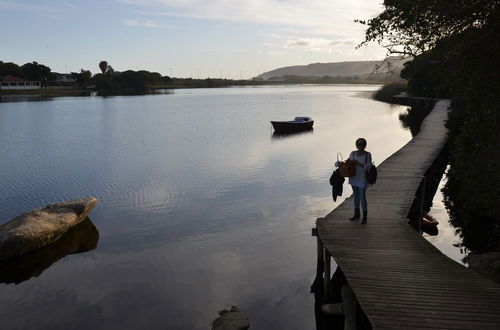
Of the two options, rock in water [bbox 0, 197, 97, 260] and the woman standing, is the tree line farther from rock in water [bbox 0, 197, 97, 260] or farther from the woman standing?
the woman standing

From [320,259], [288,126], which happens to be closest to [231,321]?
[320,259]

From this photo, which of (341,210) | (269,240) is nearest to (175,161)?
(269,240)

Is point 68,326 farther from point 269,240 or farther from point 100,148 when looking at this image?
point 100,148

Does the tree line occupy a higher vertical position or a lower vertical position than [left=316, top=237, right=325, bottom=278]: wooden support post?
higher

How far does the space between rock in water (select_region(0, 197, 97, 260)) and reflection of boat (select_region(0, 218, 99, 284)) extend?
253 millimetres

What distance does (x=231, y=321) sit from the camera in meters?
12.4

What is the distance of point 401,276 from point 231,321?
5.06 metres

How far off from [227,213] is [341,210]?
839 centimetres

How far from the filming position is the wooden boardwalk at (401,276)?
27.4ft

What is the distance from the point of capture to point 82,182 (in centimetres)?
3016

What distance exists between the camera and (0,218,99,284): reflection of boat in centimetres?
1625

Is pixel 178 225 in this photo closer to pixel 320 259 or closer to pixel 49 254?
pixel 49 254

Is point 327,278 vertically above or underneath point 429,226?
above

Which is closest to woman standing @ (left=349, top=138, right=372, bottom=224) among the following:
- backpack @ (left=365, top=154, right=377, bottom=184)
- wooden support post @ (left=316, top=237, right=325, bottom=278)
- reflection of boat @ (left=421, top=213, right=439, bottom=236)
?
backpack @ (left=365, top=154, right=377, bottom=184)
